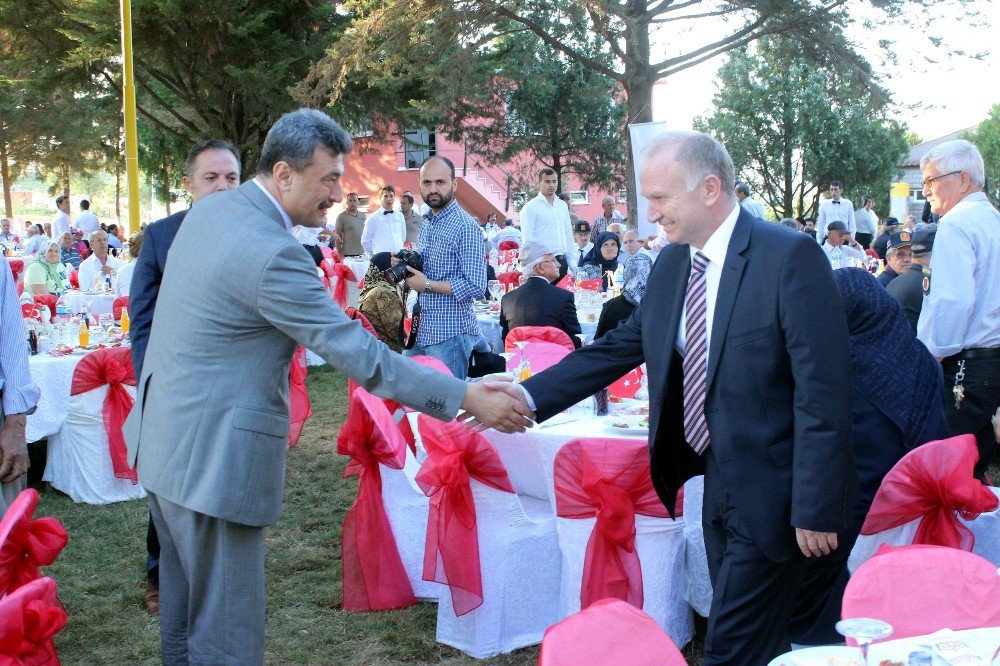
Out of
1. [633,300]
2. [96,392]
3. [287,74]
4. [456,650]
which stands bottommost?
[456,650]

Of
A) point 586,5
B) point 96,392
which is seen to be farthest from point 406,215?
point 96,392

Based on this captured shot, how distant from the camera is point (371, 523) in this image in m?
4.49

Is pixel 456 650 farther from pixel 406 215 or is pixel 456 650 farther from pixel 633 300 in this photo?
pixel 406 215

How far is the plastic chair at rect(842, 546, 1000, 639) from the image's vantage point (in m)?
2.19

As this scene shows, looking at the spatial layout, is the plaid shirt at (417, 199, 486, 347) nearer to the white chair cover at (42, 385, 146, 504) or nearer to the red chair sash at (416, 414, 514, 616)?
the red chair sash at (416, 414, 514, 616)

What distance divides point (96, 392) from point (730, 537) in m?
4.97

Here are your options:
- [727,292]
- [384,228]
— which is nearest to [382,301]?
[727,292]

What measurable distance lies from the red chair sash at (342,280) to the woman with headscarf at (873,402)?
27.2 ft

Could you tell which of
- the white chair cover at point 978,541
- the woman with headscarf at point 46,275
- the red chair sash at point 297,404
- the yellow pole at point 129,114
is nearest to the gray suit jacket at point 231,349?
the white chair cover at point 978,541

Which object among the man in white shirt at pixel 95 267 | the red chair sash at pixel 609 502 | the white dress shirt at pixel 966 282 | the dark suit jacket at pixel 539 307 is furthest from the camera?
the man in white shirt at pixel 95 267

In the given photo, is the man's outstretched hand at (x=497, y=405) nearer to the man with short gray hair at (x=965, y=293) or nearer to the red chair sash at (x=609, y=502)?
the red chair sash at (x=609, y=502)

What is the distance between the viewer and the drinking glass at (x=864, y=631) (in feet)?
5.30

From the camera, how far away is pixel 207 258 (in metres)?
2.44

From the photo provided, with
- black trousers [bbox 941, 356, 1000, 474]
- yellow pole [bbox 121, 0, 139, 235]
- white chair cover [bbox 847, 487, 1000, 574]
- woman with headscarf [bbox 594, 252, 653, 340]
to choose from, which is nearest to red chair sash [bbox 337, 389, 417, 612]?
woman with headscarf [bbox 594, 252, 653, 340]
